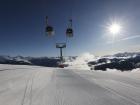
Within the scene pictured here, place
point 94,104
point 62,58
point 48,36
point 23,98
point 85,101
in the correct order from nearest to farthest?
point 94,104
point 85,101
point 23,98
point 48,36
point 62,58

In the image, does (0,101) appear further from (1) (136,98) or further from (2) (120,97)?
(1) (136,98)

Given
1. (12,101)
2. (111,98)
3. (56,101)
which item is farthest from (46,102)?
(111,98)

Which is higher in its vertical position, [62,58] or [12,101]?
[62,58]

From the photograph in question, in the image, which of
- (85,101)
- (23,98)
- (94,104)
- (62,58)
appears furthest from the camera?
(62,58)

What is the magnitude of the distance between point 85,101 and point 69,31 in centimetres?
2559

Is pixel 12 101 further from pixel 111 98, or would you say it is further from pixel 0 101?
pixel 111 98

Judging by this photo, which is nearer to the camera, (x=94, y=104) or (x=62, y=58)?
(x=94, y=104)

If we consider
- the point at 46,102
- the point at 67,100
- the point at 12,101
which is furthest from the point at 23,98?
the point at 67,100

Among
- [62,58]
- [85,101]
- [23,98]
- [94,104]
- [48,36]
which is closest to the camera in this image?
[94,104]

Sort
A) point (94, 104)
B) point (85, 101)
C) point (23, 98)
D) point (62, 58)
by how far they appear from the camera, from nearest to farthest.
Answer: point (94, 104)
point (85, 101)
point (23, 98)
point (62, 58)

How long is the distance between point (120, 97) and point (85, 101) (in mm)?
1717

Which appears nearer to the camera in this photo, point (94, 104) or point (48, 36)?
point (94, 104)

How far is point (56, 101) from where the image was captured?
8.18 metres

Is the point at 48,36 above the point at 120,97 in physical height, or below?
above
